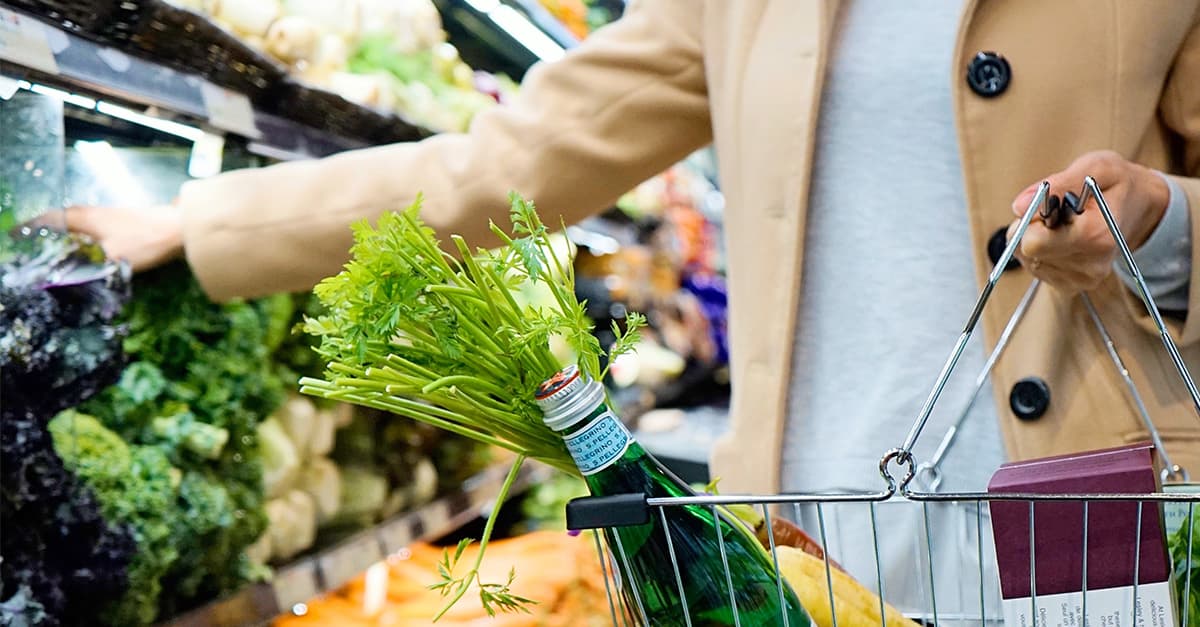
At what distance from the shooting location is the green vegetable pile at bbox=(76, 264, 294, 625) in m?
1.24

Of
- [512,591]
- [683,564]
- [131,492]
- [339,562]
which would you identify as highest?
[683,564]

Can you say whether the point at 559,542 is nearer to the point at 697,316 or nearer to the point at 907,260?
the point at 907,260

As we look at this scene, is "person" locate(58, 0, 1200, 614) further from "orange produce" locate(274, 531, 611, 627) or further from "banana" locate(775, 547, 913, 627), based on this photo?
"orange produce" locate(274, 531, 611, 627)

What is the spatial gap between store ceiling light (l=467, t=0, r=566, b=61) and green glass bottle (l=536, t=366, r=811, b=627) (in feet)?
5.68

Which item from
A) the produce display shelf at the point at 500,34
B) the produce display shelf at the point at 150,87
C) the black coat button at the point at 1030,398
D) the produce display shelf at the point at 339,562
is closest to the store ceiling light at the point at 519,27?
the produce display shelf at the point at 500,34

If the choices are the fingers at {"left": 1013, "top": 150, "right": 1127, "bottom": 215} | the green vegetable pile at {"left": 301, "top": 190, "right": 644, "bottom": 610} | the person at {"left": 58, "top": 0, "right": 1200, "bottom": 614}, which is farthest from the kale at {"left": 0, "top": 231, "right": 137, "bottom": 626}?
the fingers at {"left": 1013, "top": 150, "right": 1127, "bottom": 215}

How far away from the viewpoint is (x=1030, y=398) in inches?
41.8

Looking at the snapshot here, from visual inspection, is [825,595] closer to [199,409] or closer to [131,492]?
[131,492]

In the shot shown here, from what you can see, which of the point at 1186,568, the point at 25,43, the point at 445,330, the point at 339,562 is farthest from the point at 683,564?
the point at 339,562

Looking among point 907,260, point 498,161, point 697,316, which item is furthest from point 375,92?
point 697,316

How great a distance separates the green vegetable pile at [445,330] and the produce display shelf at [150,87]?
1.73ft

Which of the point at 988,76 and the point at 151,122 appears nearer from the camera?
the point at 988,76

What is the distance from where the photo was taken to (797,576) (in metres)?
0.71

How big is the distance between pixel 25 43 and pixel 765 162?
27.7 inches
